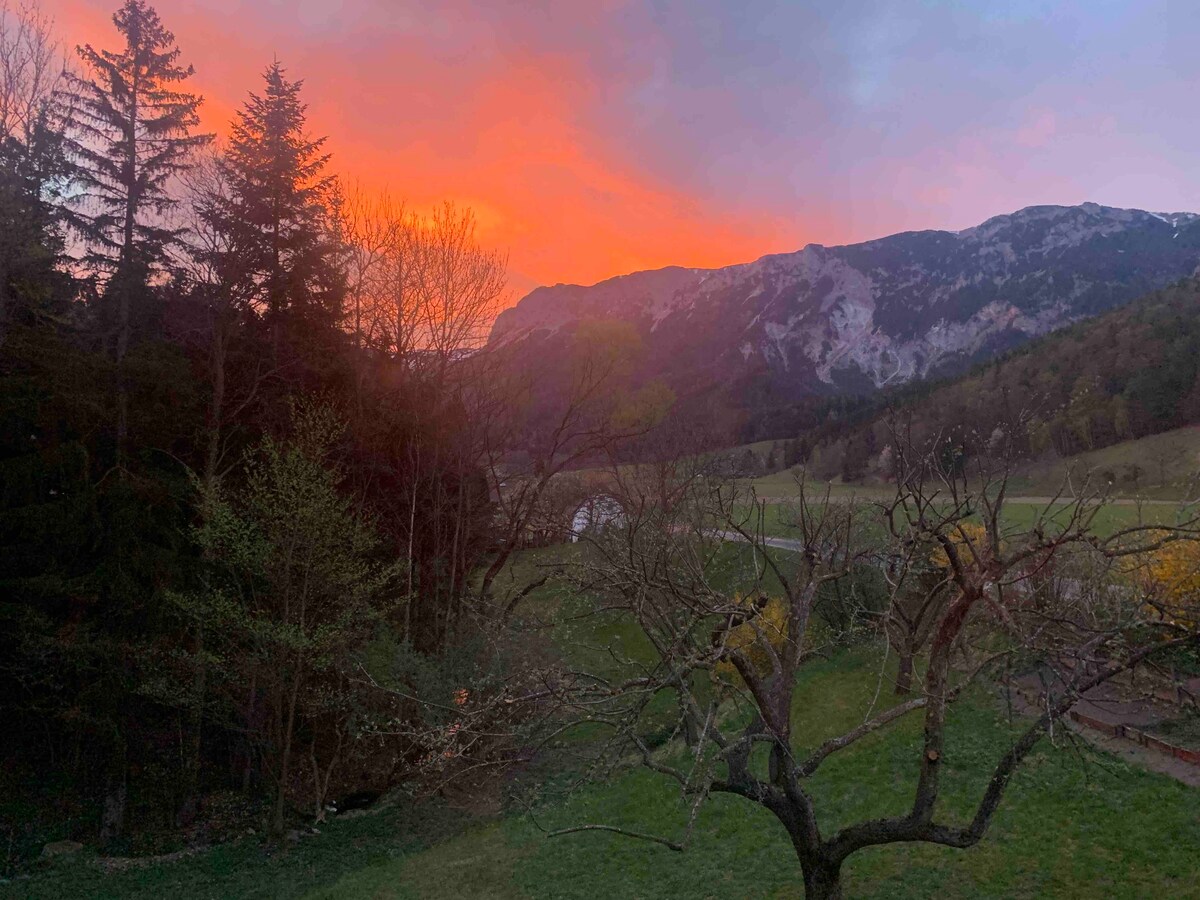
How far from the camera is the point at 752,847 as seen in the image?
10438 millimetres

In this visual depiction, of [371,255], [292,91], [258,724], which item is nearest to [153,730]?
[258,724]

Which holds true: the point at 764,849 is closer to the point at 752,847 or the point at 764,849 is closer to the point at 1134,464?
the point at 752,847

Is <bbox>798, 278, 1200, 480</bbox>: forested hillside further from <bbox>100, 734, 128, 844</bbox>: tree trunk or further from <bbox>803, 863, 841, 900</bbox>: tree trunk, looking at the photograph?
<bbox>100, 734, 128, 844</bbox>: tree trunk

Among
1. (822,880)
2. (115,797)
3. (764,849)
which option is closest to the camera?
(822,880)

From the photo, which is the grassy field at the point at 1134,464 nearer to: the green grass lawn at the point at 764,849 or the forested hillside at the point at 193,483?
the green grass lawn at the point at 764,849

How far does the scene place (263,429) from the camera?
52.6 feet

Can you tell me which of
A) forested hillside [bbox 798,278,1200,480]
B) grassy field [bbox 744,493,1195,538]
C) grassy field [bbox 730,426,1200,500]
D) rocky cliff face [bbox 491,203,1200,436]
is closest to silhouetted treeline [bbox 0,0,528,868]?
grassy field [bbox 744,493,1195,538]

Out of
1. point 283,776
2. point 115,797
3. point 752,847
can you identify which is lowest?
point 115,797

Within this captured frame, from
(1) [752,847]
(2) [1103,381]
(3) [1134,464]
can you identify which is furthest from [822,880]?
(2) [1103,381]

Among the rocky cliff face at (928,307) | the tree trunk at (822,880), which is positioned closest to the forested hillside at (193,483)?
the tree trunk at (822,880)

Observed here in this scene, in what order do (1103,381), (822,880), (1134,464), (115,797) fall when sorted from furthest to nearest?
1. (1103,381)
2. (1134,464)
3. (115,797)
4. (822,880)

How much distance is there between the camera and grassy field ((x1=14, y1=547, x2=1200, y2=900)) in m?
7.88

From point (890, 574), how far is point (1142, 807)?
203 inches

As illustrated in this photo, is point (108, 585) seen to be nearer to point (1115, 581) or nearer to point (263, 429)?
point (263, 429)
